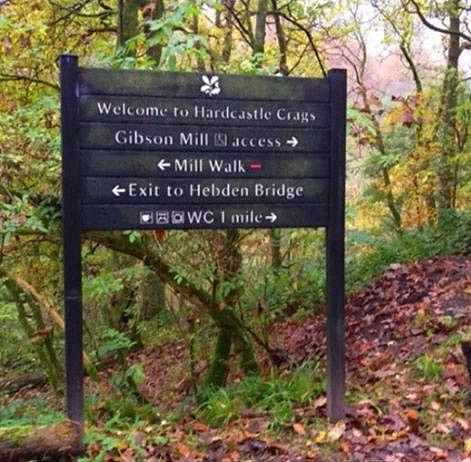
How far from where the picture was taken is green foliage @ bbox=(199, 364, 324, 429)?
468 centimetres

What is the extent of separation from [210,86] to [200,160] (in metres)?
0.48

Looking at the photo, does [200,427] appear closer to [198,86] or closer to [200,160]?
[200,160]

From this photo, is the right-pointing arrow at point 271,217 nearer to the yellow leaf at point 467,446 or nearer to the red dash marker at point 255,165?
the red dash marker at point 255,165

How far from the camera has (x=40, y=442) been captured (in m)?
3.74

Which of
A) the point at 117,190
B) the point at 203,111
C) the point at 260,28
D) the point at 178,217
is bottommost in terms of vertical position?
the point at 178,217

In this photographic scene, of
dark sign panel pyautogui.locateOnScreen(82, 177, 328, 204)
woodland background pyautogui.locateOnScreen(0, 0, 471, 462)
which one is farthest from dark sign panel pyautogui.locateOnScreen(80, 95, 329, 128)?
woodland background pyautogui.locateOnScreen(0, 0, 471, 462)

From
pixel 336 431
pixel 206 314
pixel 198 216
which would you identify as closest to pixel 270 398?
pixel 336 431

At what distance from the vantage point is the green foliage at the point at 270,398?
4684 millimetres

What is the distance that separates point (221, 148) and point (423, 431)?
2.23m

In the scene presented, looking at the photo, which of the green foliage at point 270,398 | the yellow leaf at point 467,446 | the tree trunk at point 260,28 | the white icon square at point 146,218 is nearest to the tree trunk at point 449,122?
the tree trunk at point 260,28

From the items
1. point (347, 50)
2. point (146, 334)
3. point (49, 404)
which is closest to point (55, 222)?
point (49, 404)

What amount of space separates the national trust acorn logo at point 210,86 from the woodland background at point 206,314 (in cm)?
70

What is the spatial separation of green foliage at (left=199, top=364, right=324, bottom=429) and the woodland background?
2 centimetres

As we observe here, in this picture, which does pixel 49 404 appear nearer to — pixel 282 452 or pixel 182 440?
pixel 182 440
